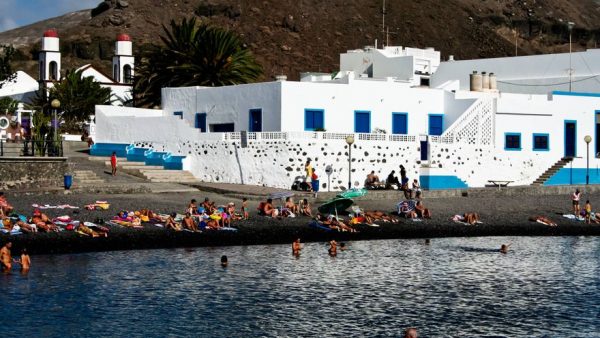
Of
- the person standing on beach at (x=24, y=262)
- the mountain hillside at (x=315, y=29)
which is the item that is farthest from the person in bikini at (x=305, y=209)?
the mountain hillside at (x=315, y=29)

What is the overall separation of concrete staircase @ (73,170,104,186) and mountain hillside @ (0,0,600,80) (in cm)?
8501

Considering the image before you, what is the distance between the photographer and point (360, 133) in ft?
157

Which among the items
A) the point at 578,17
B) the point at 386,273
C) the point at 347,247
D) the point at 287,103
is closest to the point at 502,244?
the point at 347,247

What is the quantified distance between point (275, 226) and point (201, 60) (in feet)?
69.8

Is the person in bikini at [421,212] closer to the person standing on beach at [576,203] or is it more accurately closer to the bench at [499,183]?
the person standing on beach at [576,203]

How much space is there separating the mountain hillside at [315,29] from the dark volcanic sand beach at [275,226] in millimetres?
88839

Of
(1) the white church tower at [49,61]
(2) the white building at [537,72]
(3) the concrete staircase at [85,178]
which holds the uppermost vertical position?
(1) the white church tower at [49,61]

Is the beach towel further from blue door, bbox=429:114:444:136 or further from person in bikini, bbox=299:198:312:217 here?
blue door, bbox=429:114:444:136

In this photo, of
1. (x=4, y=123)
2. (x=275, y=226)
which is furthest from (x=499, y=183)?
(x=4, y=123)

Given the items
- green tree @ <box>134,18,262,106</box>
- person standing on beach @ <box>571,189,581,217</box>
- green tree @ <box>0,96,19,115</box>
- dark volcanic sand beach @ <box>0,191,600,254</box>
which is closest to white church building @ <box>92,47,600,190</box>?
dark volcanic sand beach @ <box>0,191,600,254</box>

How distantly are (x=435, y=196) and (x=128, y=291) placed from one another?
2111cm

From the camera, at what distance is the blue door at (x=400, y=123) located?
5144 cm

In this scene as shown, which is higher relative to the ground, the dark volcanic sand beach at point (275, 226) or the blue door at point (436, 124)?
the blue door at point (436, 124)

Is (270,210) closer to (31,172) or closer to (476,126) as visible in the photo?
A: (31,172)
